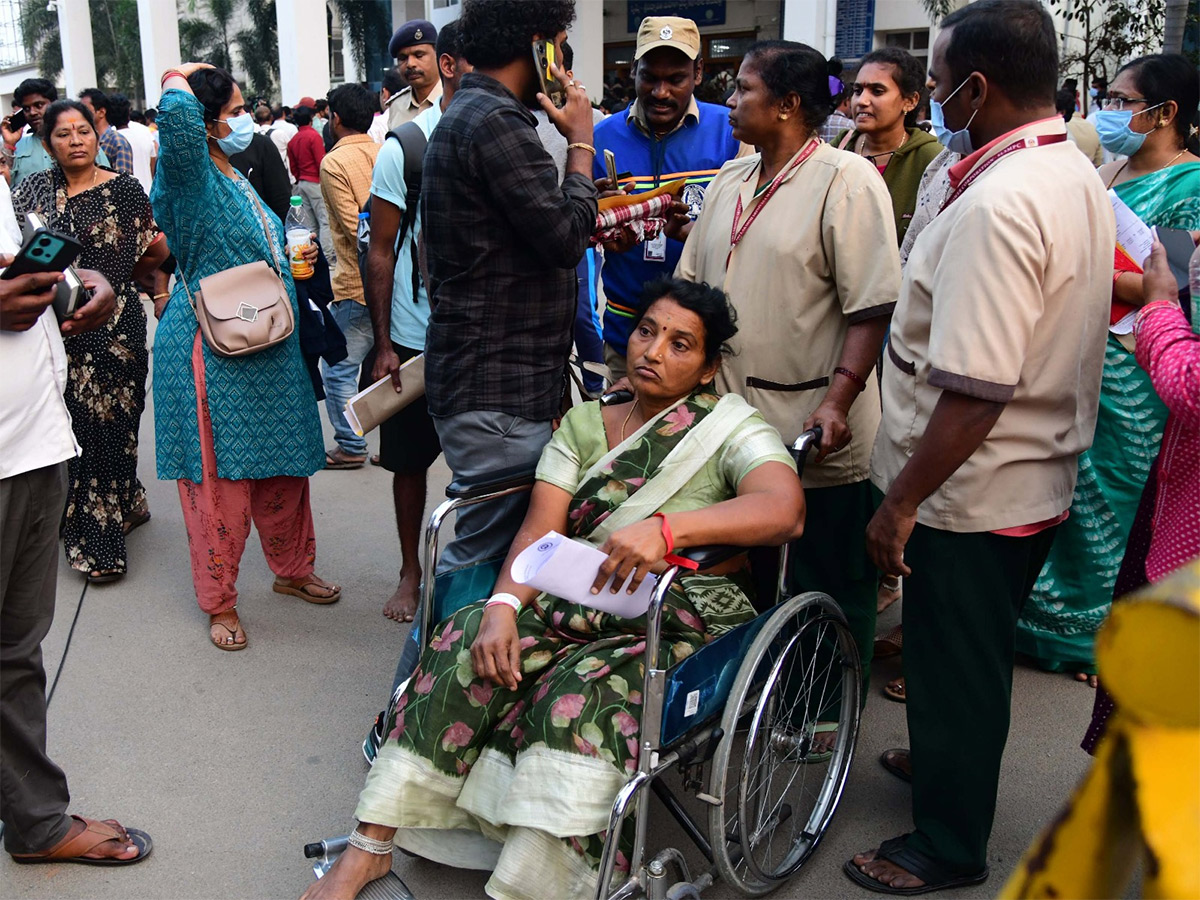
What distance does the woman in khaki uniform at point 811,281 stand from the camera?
8.63 feet

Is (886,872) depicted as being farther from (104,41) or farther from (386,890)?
(104,41)

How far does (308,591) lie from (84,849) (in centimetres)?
152

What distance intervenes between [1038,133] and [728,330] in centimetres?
79

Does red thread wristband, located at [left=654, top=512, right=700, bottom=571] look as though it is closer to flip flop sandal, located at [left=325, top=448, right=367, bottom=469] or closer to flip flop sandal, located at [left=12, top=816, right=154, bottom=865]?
flip flop sandal, located at [left=12, top=816, right=154, bottom=865]

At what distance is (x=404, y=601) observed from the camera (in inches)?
148

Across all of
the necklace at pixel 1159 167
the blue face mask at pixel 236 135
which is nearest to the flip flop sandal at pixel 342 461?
the blue face mask at pixel 236 135

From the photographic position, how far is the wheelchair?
2.04 m

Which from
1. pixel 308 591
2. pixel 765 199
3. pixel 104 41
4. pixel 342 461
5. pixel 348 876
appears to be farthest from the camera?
pixel 104 41

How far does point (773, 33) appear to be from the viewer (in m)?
21.8

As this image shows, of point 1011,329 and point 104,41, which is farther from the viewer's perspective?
point 104,41

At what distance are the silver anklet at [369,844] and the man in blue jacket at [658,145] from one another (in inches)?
65.6

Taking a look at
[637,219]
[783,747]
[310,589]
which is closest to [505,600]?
[783,747]

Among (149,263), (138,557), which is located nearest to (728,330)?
(149,263)

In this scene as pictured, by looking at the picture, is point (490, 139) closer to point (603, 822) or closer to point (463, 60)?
point (463, 60)
